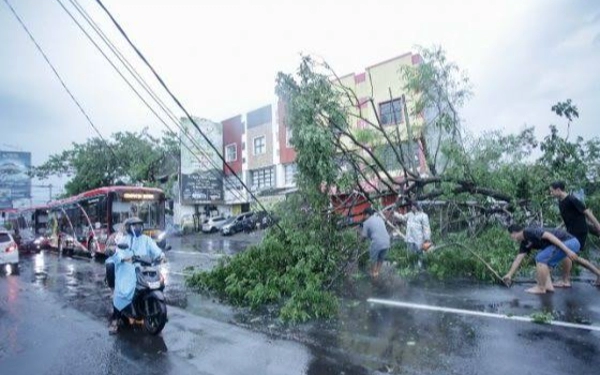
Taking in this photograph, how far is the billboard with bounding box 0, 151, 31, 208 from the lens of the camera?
124ft

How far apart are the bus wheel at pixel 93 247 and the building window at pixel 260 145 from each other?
17.3 meters

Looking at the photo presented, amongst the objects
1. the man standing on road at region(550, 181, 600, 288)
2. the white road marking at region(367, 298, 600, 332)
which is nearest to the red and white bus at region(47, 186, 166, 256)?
the white road marking at region(367, 298, 600, 332)

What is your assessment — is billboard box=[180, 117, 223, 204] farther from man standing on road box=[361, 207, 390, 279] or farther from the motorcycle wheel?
the motorcycle wheel

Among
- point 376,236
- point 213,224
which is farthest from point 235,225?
point 376,236

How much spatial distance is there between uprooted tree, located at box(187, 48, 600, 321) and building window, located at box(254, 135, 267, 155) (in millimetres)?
21676

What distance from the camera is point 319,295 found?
22.0ft

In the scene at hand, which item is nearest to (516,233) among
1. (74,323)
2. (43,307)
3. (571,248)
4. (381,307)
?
(571,248)

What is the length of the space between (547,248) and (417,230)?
358cm

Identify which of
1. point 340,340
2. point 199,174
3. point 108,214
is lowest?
point 340,340

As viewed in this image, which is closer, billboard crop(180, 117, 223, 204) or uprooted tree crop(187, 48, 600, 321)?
uprooted tree crop(187, 48, 600, 321)

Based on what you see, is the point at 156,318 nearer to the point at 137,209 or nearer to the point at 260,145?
the point at 137,209

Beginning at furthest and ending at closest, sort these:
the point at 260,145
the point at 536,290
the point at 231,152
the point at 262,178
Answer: the point at 231,152
the point at 260,145
the point at 262,178
the point at 536,290

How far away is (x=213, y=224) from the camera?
3225cm

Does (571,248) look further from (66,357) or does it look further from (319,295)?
(66,357)
